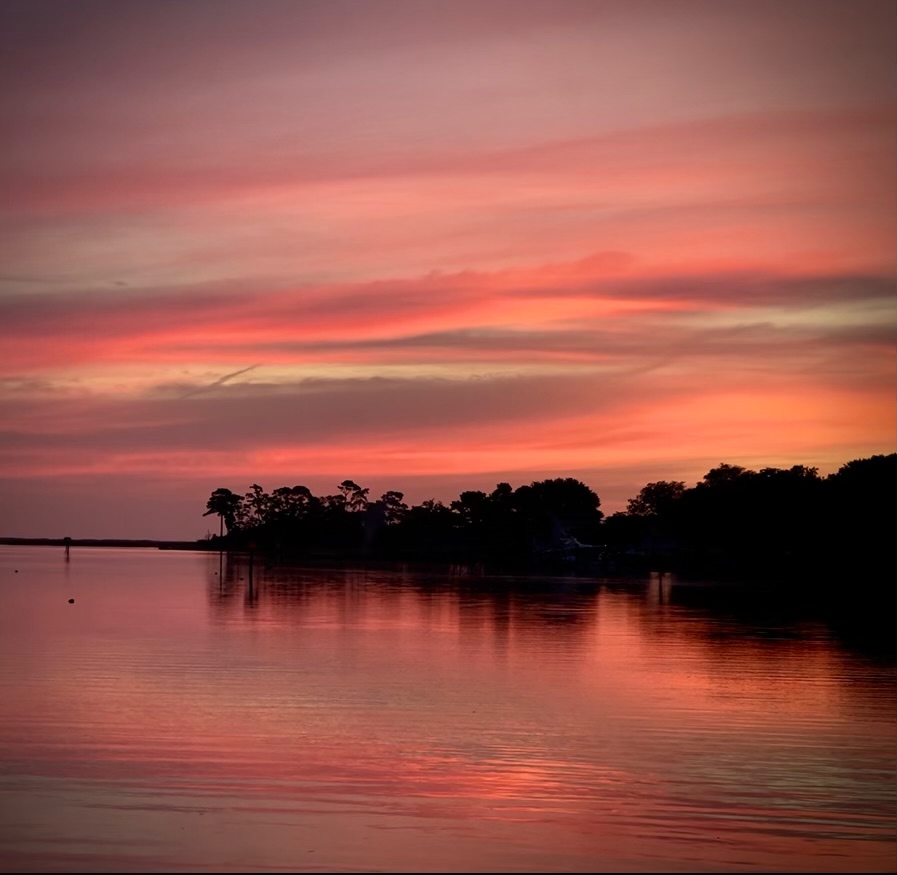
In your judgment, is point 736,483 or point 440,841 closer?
point 440,841

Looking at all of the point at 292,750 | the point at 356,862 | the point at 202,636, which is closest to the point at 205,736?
the point at 292,750

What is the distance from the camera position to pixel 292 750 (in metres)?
21.6

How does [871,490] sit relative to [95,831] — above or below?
above

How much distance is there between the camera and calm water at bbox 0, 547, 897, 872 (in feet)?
50.5

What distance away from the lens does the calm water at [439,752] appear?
15.4 m

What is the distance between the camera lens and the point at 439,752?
21.8 meters

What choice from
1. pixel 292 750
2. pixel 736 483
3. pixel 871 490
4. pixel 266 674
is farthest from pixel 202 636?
pixel 736 483

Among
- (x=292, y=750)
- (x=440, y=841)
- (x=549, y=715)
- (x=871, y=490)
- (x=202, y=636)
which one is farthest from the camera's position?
(x=871, y=490)

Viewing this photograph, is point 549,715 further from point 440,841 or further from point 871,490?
point 871,490

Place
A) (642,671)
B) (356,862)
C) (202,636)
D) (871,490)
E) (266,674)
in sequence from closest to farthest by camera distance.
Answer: (356,862) → (266,674) → (642,671) → (202,636) → (871,490)

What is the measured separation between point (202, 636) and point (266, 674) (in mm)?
11908

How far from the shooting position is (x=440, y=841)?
15.7m

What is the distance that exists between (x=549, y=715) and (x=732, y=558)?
5021 inches

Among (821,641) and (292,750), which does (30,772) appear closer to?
(292,750)
